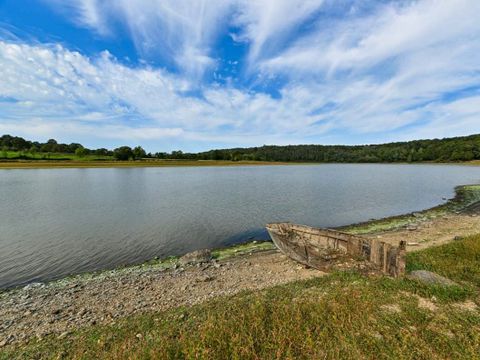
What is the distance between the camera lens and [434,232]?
1644 centimetres

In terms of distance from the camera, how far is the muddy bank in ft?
23.8

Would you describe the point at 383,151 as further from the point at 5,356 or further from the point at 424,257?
the point at 5,356

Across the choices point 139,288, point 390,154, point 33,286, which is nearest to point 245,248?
point 139,288

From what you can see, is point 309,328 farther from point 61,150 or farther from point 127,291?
point 61,150

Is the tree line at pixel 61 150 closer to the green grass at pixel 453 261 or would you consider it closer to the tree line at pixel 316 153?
the tree line at pixel 316 153

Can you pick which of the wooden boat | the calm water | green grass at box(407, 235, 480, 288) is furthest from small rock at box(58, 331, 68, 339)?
green grass at box(407, 235, 480, 288)

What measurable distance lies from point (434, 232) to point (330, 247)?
36.9 feet

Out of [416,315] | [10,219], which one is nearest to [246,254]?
[416,315]

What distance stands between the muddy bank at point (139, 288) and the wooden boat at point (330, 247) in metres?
0.48

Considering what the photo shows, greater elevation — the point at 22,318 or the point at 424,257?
the point at 424,257

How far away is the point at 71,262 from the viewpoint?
507 inches

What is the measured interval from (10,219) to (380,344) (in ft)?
91.7

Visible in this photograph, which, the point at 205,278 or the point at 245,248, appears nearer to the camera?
the point at 205,278

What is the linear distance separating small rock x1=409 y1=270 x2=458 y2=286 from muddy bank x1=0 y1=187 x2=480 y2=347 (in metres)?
1.52
